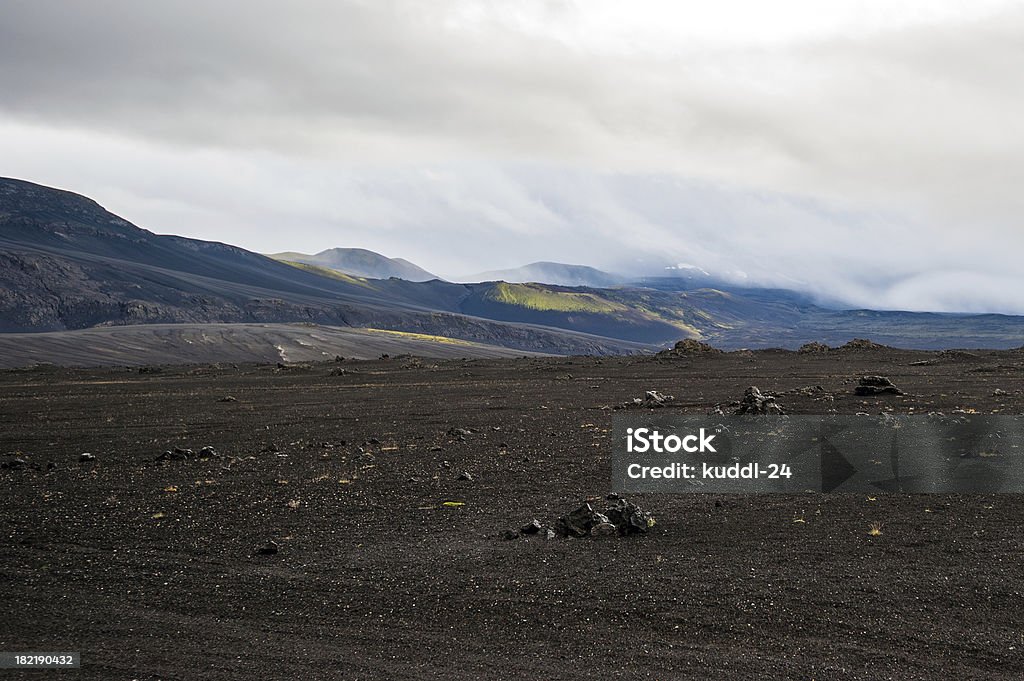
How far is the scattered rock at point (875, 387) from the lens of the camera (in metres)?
31.7

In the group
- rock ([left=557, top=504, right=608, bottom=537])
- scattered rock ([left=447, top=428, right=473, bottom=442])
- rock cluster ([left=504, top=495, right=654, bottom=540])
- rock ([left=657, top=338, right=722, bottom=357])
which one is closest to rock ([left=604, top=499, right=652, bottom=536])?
rock cluster ([left=504, top=495, right=654, bottom=540])

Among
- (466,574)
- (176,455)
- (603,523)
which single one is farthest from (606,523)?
(176,455)

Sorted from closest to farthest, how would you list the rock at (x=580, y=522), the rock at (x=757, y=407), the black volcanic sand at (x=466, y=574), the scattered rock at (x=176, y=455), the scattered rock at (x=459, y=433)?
the black volcanic sand at (x=466, y=574) < the rock at (x=580, y=522) < the scattered rock at (x=176, y=455) < the scattered rock at (x=459, y=433) < the rock at (x=757, y=407)

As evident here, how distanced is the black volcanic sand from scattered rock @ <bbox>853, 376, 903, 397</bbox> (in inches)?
558

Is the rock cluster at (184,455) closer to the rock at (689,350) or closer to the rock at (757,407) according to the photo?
the rock at (757,407)

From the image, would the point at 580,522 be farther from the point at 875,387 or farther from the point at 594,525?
the point at 875,387

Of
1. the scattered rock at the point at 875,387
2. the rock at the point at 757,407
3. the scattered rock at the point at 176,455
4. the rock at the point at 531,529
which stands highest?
the scattered rock at the point at 875,387


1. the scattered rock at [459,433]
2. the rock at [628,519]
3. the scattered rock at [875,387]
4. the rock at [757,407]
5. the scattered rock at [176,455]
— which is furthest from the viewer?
the scattered rock at [875,387]

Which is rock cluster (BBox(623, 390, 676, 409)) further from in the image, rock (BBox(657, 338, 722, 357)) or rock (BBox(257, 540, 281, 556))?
rock (BBox(657, 338, 722, 357))

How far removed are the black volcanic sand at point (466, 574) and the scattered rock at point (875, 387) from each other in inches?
558

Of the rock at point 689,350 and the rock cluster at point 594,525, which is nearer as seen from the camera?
the rock cluster at point 594,525

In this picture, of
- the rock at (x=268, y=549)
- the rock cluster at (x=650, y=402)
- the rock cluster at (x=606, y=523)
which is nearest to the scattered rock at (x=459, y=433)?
the rock cluster at (x=650, y=402)

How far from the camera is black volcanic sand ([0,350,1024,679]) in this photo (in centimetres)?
885

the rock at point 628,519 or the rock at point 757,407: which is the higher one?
the rock at point 757,407
